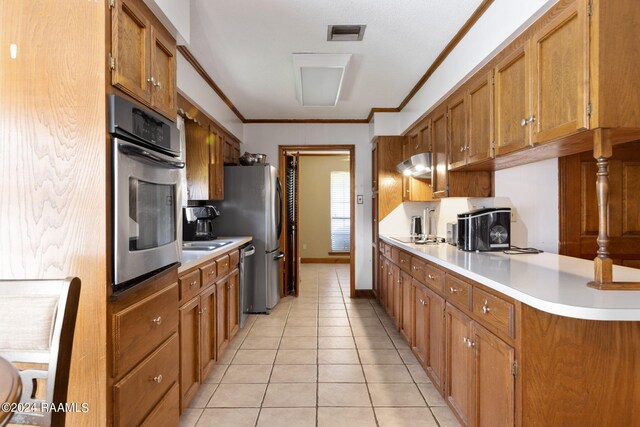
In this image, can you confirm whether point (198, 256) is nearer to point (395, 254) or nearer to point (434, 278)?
point (434, 278)

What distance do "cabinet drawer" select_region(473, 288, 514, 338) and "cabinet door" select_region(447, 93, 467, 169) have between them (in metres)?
1.29

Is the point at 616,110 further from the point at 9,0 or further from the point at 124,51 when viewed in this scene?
the point at 9,0

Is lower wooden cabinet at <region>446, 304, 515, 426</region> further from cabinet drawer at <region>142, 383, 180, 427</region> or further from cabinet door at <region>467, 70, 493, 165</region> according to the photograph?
cabinet drawer at <region>142, 383, 180, 427</region>

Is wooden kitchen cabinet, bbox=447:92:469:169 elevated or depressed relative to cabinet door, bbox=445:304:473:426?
elevated

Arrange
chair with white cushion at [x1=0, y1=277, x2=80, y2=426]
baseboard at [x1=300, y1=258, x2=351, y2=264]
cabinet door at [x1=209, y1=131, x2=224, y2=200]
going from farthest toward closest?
baseboard at [x1=300, y1=258, x2=351, y2=264], cabinet door at [x1=209, y1=131, x2=224, y2=200], chair with white cushion at [x1=0, y1=277, x2=80, y2=426]

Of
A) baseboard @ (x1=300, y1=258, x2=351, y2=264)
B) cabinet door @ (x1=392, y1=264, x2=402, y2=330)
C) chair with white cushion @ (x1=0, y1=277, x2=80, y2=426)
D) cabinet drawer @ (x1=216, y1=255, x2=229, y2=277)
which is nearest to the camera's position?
chair with white cushion @ (x1=0, y1=277, x2=80, y2=426)

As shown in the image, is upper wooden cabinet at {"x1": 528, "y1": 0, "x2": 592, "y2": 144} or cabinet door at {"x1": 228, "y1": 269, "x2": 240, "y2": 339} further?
cabinet door at {"x1": 228, "y1": 269, "x2": 240, "y2": 339}

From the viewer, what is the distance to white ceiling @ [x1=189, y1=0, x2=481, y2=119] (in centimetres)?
231

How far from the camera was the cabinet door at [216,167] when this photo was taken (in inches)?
150

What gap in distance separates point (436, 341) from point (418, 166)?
1.75 meters

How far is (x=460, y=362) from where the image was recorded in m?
1.98

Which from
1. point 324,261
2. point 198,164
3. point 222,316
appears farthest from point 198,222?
point 324,261

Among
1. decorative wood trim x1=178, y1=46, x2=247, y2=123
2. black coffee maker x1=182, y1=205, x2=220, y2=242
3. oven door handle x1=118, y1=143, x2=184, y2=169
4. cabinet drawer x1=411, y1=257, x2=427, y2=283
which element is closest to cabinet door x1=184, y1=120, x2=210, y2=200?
black coffee maker x1=182, y1=205, x2=220, y2=242

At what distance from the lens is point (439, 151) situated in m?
3.31
